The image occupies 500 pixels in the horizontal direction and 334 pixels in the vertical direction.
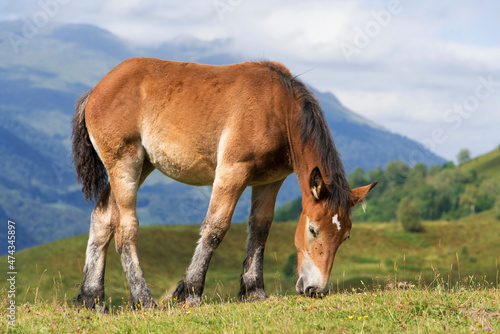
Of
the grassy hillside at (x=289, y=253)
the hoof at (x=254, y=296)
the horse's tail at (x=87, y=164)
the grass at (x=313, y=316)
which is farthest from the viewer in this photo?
the grassy hillside at (x=289, y=253)

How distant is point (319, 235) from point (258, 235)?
5.25 ft

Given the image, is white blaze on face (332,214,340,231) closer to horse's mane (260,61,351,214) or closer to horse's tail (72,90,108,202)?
horse's mane (260,61,351,214)

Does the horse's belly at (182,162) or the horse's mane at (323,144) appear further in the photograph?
the horse's belly at (182,162)

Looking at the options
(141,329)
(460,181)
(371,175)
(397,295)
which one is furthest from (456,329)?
(460,181)

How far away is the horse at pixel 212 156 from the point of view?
7.68m

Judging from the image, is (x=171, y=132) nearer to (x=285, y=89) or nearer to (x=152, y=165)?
(x=152, y=165)

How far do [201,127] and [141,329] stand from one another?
3429mm

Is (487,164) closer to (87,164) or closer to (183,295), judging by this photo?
(87,164)

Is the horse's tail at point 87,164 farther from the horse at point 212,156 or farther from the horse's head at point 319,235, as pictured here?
the horse's head at point 319,235

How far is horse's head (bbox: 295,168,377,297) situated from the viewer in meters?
7.41

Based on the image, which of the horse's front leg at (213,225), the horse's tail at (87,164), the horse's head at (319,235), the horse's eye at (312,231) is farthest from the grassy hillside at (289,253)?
the horse's eye at (312,231)

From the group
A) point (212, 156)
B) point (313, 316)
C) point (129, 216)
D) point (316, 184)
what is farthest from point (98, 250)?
point (313, 316)

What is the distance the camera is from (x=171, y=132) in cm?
862

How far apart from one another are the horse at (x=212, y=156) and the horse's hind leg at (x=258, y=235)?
0.06 ft
